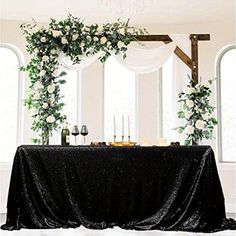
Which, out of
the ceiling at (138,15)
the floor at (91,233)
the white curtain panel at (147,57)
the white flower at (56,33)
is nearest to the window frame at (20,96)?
the ceiling at (138,15)

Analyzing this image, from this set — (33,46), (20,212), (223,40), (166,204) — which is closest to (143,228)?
(166,204)

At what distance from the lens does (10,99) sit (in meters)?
5.93

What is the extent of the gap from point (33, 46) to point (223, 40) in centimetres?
303

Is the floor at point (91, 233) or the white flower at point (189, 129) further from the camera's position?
the white flower at point (189, 129)

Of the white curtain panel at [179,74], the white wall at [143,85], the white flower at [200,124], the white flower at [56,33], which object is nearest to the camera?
the white flower at [200,124]

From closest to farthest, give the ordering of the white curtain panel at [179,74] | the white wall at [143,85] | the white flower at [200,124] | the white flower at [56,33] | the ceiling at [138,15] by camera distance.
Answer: the white flower at [200,124] → the white flower at [56,33] → the white curtain panel at [179,74] → the ceiling at [138,15] → the white wall at [143,85]

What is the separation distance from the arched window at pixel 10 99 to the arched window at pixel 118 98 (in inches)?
53.3

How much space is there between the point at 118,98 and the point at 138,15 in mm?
1329

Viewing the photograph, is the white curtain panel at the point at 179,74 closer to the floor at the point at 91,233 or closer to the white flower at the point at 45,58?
the white flower at the point at 45,58

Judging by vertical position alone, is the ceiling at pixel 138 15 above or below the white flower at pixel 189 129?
above

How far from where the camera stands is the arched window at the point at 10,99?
5.89 metres

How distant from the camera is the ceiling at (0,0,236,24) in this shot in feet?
17.2

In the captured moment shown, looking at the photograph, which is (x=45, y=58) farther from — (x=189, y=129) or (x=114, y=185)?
(x=189, y=129)

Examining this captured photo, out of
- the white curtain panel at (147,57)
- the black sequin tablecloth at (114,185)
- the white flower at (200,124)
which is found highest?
the white curtain panel at (147,57)
